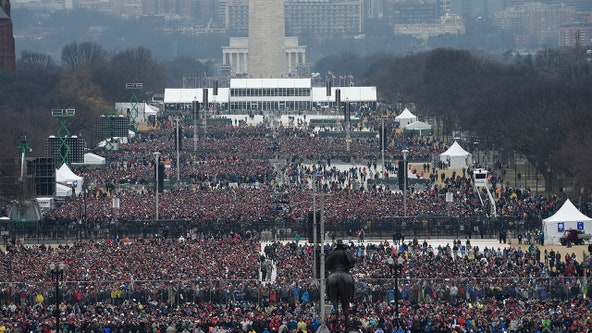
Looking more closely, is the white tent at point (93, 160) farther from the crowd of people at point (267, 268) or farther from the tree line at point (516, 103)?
the tree line at point (516, 103)

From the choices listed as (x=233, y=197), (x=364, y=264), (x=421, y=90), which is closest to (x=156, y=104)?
(x=421, y=90)

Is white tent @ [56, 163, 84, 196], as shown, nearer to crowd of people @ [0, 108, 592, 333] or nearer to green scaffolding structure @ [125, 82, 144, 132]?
crowd of people @ [0, 108, 592, 333]

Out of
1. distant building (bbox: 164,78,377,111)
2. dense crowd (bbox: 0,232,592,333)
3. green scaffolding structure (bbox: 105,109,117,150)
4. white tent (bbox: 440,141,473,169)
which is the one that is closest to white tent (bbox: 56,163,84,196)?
dense crowd (bbox: 0,232,592,333)

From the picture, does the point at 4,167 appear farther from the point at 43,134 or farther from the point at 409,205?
the point at 43,134

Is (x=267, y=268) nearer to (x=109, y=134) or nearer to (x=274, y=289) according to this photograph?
(x=274, y=289)

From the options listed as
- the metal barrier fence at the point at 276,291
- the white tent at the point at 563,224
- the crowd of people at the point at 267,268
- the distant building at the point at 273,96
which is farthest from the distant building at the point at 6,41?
the metal barrier fence at the point at 276,291

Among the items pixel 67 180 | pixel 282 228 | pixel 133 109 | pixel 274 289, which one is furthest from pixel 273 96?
pixel 274 289

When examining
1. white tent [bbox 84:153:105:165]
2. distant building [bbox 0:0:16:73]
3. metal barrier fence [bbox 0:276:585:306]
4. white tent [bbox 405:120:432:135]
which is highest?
distant building [bbox 0:0:16:73]
